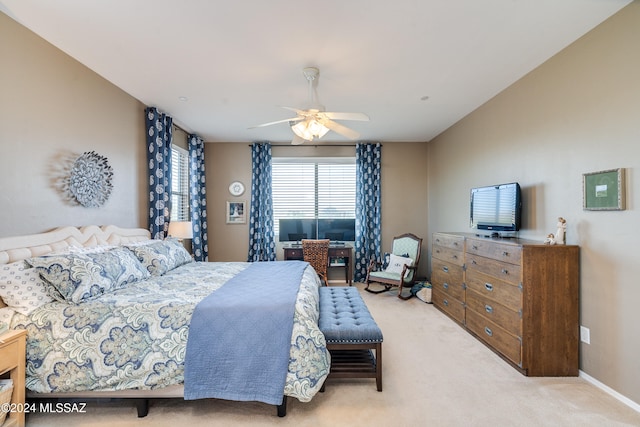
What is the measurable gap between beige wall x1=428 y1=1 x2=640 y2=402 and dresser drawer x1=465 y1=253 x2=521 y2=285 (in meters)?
0.48

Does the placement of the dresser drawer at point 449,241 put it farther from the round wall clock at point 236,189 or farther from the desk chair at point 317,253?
the round wall clock at point 236,189

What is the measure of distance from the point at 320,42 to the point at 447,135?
329 cm

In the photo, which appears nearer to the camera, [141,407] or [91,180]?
[141,407]

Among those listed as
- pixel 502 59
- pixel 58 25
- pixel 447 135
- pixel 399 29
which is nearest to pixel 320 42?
pixel 399 29

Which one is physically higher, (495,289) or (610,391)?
(495,289)

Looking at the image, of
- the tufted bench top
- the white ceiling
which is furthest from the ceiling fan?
the tufted bench top

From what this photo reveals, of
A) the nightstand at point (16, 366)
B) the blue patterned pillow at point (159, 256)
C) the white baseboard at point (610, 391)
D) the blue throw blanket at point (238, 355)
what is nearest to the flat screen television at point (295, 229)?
the blue patterned pillow at point (159, 256)

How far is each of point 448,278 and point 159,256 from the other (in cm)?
345

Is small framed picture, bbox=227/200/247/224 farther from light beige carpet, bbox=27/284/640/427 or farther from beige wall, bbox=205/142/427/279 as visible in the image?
light beige carpet, bbox=27/284/640/427

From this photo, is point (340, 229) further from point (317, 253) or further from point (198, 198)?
point (198, 198)

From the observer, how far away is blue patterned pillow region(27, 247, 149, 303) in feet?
6.50

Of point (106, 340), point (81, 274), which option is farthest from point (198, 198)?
point (106, 340)

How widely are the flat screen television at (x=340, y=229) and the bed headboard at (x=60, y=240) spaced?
3.24 meters

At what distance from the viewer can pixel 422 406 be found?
6.68 ft
